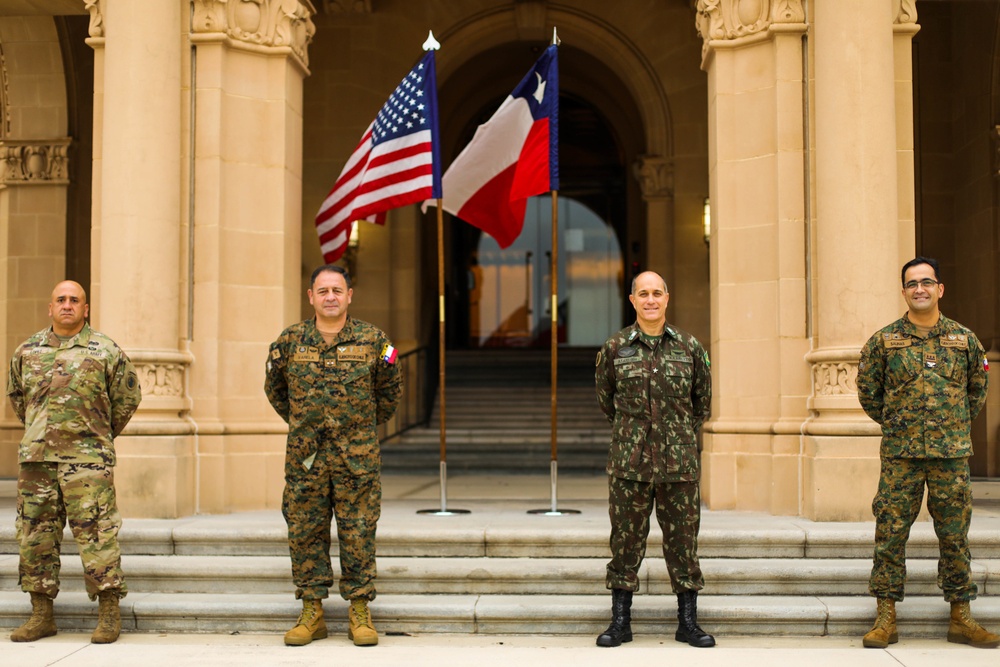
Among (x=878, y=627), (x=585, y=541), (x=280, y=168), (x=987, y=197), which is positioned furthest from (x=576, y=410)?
(x=878, y=627)

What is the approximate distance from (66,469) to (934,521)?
195 inches

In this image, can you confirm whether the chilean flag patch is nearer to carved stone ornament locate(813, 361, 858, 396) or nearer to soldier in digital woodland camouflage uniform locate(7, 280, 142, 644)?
soldier in digital woodland camouflage uniform locate(7, 280, 142, 644)

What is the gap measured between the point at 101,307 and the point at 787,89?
6.01m

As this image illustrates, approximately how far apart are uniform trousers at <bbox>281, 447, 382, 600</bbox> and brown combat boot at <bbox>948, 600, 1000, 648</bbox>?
10.9ft

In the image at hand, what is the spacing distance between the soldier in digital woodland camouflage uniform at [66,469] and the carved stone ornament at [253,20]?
375 centimetres

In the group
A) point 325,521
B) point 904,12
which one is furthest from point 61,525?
point 904,12

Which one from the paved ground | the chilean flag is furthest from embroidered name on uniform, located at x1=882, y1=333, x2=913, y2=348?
the chilean flag

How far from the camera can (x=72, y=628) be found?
6.67m

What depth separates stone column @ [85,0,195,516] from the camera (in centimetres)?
888

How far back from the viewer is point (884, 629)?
610 cm

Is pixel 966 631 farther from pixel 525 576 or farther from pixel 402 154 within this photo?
pixel 402 154

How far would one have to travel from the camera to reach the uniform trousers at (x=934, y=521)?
238 inches

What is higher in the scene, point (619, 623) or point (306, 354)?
point (306, 354)

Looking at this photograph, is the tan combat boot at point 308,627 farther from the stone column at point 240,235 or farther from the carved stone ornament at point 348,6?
the carved stone ornament at point 348,6
